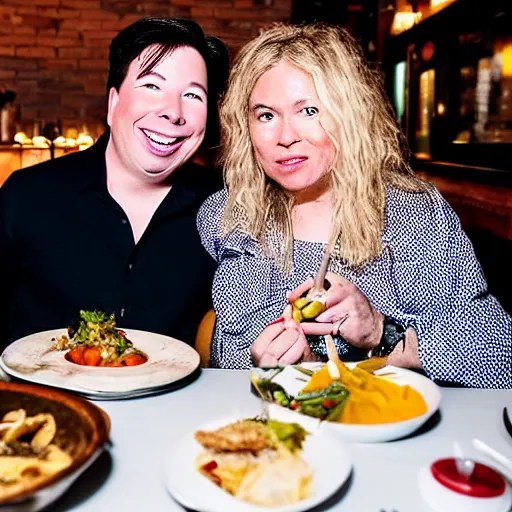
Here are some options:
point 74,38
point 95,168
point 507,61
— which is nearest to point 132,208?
point 95,168

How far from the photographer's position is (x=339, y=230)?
1.68 m

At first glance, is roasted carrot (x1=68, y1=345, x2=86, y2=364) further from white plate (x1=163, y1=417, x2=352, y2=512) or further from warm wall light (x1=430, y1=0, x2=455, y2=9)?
warm wall light (x1=430, y1=0, x2=455, y2=9)

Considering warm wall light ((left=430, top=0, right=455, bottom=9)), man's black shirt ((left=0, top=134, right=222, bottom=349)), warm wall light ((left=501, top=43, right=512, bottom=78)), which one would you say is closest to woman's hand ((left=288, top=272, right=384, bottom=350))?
man's black shirt ((left=0, top=134, right=222, bottom=349))

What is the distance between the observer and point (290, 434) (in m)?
0.92

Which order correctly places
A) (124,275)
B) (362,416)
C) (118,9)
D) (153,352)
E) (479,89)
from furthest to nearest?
(118,9)
(479,89)
(124,275)
(153,352)
(362,416)

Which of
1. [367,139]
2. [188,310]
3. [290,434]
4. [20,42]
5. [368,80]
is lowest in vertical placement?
[188,310]

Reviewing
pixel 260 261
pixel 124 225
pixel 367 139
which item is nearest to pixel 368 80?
pixel 367 139

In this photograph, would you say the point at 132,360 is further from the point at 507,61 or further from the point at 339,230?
the point at 507,61

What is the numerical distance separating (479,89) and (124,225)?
103 inches

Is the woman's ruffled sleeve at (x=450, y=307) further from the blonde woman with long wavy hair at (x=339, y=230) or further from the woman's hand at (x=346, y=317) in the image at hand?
the woman's hand at (x=346, y=317)

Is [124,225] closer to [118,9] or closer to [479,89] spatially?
[479,89]

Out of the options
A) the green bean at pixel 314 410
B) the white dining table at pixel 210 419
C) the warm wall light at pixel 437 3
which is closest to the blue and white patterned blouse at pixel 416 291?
the white dining table at pixel 210 419

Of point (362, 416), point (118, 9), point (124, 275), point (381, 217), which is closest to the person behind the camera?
point (362, 416)

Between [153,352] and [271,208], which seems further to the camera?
[271,208]
